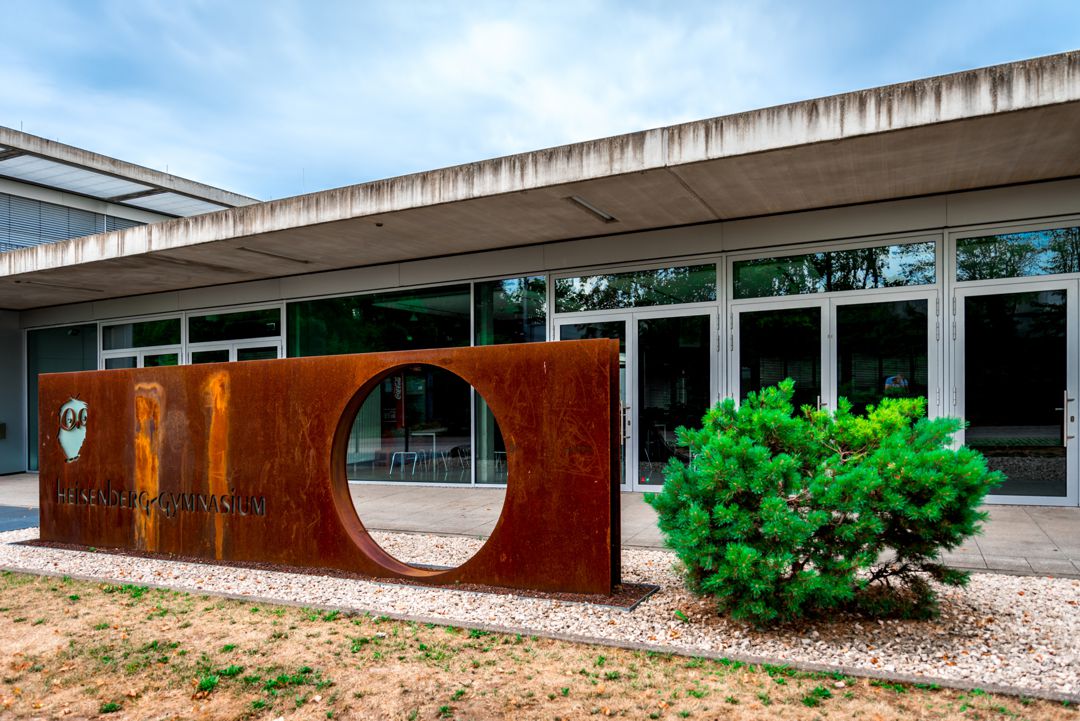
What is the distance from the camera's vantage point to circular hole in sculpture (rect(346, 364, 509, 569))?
9773 millimetres

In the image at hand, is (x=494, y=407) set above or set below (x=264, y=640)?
above

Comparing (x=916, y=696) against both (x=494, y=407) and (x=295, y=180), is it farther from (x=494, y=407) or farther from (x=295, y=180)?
(x=295, y=180)

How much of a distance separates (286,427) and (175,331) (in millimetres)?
9221

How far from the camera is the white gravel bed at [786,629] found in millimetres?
3846

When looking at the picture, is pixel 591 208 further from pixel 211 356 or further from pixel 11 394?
pixel 11 394

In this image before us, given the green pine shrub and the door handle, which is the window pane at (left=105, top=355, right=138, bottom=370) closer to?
the green pine shrub

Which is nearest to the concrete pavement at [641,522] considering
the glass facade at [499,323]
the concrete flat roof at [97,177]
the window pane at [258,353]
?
the glass facade at [499,323]

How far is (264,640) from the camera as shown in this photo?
4.49 meters

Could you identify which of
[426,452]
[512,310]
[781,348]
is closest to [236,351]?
[426,452]

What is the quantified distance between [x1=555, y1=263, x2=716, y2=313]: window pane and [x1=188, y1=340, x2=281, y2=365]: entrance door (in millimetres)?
5259

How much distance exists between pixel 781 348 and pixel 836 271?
104 centimetres

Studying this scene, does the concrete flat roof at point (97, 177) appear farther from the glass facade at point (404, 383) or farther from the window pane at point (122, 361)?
the glass facade at point (404, 383)

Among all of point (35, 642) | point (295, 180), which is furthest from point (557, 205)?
point (295, 180)

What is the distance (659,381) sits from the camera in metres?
9.80
